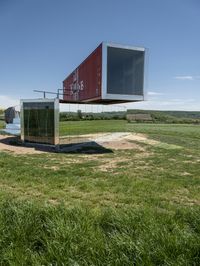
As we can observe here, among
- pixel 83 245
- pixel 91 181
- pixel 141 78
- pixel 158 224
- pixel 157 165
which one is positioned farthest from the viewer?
pixel 141 78

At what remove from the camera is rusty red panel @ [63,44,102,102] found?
40.1 feet

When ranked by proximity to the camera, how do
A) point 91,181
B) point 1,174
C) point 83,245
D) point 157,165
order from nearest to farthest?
point 83,245 < point 91,181 < point 1,174 < point 157,165

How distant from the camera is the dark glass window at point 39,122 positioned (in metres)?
14.0

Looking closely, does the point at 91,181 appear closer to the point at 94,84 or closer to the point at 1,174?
the point at 1,174

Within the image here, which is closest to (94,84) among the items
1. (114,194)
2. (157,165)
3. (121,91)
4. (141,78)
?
→ (121,91)

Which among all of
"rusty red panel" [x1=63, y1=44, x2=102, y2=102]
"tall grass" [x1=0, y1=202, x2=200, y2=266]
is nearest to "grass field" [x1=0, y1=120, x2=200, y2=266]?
"tall grass" [x1=0, y1=202, x2=200, y2=266]

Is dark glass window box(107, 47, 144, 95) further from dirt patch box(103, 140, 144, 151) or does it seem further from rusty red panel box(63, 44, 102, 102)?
dirt patch box(103, 140, 144, 151)

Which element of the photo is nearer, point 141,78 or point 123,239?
point 123,239

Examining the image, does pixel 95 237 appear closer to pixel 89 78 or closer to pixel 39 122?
pixel 89 78

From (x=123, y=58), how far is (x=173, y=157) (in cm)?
545

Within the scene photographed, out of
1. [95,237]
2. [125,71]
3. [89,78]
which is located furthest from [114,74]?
[95,237]

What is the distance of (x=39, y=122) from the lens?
48.4 ft

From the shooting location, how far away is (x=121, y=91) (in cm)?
1342

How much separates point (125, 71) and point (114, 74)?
23.9 inches
